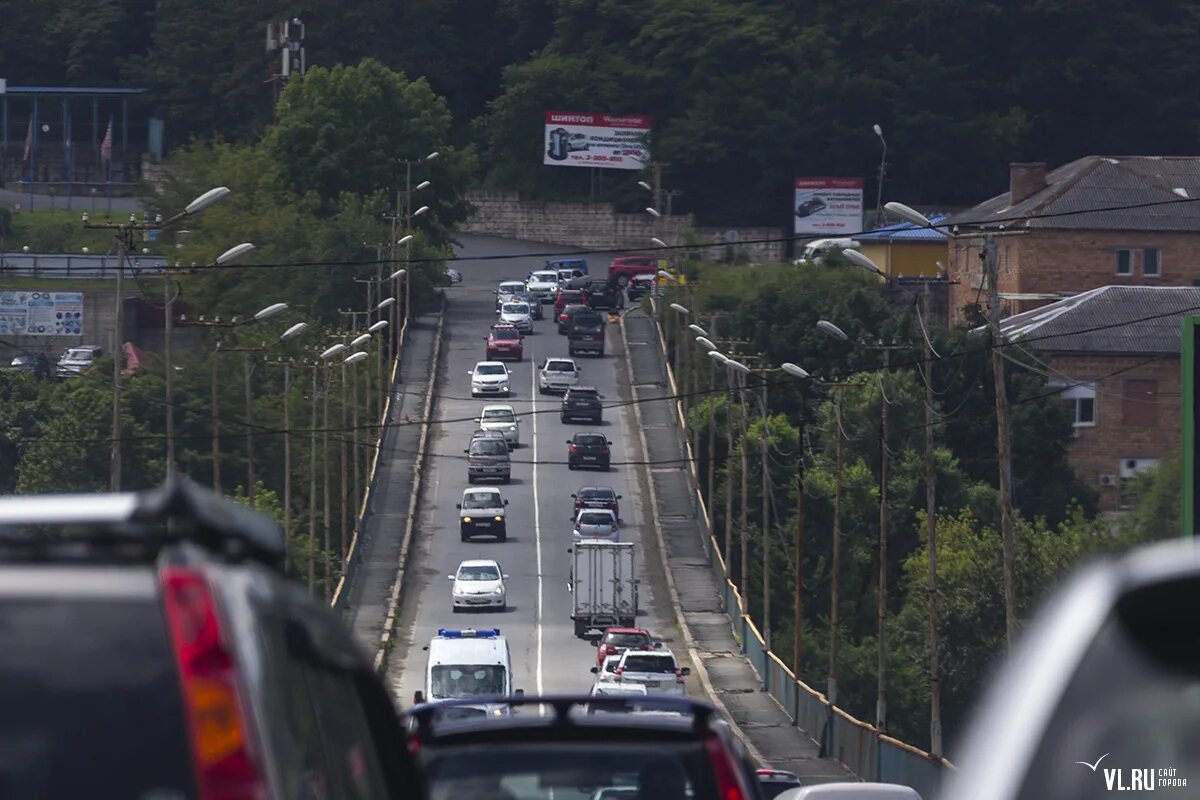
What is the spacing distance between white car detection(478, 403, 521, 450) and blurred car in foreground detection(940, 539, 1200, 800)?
75744 millimetres

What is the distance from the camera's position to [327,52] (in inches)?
5256

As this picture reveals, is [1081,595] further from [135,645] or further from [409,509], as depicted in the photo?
[409,509]

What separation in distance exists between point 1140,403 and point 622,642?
3658cm

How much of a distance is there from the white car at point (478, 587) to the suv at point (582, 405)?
22185mm

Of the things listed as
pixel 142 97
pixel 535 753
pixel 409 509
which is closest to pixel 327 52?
pixel 142 97

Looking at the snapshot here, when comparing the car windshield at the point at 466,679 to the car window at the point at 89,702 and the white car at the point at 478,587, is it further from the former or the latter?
the car window at the point at 89,702

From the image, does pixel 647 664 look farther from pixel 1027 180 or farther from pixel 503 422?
pixel 1027 180

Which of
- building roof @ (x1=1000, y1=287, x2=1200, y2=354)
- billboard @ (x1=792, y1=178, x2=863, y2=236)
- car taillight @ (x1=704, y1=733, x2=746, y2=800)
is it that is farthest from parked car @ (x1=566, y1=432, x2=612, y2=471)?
A: car taillight @ (x1=704, y1=733, x2=746, y2=800)

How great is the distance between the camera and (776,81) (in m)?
128

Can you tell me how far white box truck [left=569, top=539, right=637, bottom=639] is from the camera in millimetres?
57250

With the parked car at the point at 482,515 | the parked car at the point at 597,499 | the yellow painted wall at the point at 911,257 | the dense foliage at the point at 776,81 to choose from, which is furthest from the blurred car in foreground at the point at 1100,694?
the dense foliage at the point at 776,81

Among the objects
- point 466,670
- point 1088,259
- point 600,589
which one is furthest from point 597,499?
point 1088,259

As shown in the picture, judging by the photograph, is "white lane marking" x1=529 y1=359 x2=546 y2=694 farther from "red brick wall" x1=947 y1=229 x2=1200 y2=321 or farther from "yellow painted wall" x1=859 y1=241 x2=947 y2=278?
"yellow painted wall" x1=859 y1=241 x2=947 y2=278

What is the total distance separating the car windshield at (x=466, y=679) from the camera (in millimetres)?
40219
